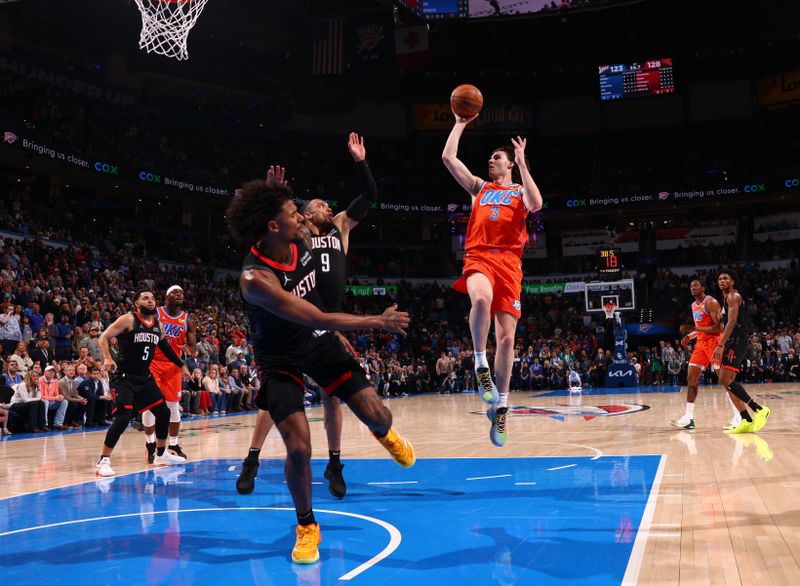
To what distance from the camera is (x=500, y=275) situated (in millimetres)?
5582

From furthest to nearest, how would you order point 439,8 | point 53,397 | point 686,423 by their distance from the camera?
1. point 439,8
2. point 53,397
3. point 686,423

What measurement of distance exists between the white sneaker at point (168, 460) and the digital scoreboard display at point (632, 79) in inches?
1079

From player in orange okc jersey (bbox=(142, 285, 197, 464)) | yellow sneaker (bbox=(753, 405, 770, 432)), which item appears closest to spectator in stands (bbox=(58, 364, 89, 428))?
player in orange okc jersey (bbox=(142, 285, 197, 464))

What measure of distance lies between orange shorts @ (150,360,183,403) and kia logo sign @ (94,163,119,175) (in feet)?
58.4

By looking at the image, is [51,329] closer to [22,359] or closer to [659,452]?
[22,359]

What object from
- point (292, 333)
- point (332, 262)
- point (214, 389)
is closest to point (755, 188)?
point (214, 389)

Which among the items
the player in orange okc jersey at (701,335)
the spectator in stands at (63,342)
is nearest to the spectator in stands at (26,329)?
the spectator in stands at (63,342)

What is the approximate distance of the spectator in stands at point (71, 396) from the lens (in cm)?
1245

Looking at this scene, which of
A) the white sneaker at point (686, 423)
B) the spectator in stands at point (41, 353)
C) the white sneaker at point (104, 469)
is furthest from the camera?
the spectator in stands at point (41, 353)

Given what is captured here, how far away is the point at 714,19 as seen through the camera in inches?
1211

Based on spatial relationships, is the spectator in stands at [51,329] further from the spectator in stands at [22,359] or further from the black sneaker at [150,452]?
the black sneaker at [150,452]

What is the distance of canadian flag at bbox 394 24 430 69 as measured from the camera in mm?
27984

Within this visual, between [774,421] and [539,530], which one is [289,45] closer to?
[774,421]

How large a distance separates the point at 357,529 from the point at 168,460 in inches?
161
